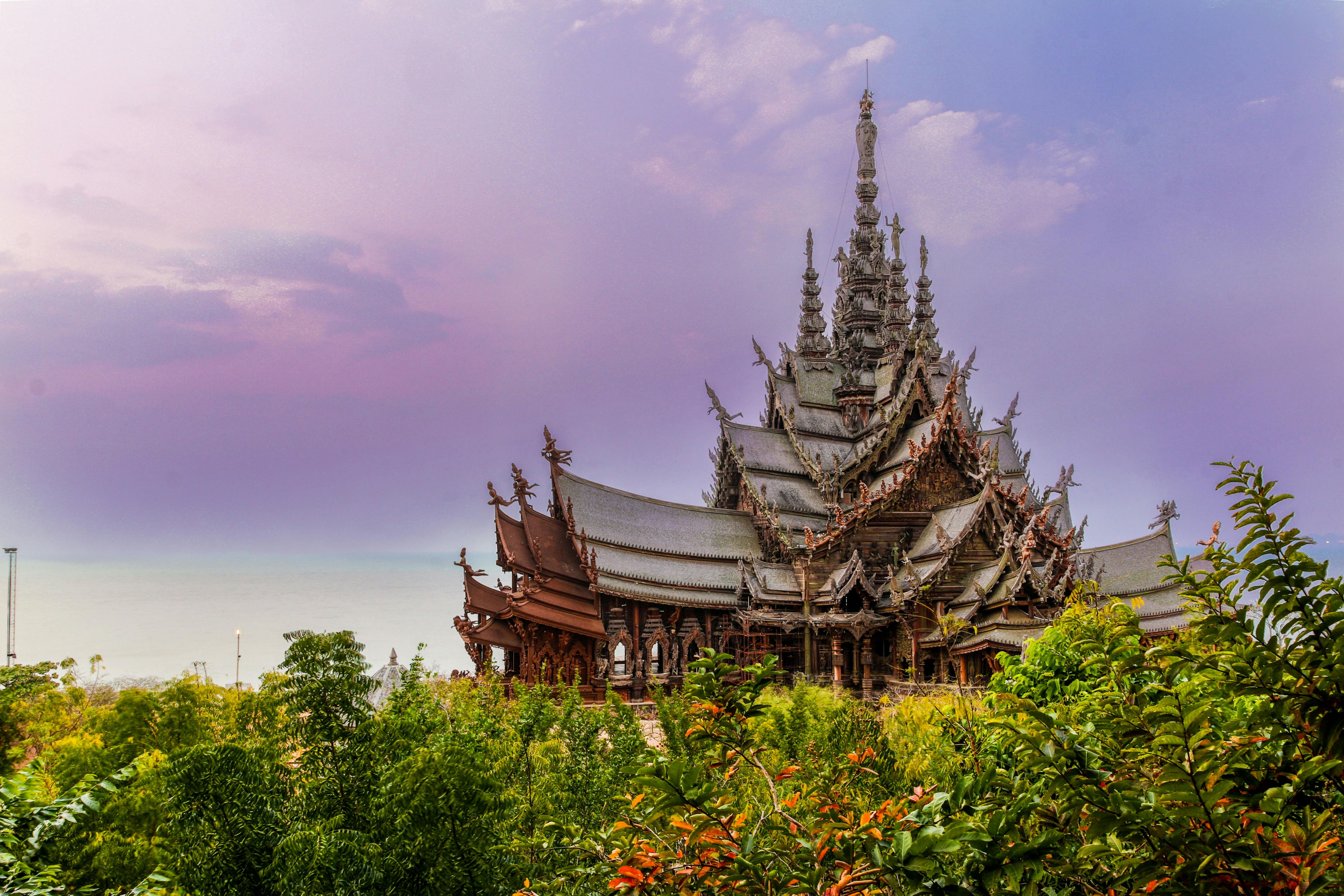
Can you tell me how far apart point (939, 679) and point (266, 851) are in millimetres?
17207

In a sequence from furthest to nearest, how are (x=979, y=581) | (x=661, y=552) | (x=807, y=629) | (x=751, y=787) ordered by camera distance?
(x=661, y=552), (x=807, y=629), (x=979, y=581), (x=751, y=787)

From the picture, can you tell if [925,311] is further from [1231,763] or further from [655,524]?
[1231,763]

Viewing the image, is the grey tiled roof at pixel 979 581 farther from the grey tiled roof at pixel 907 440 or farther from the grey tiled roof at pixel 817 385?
the grey tiled roof at pixel 817 385

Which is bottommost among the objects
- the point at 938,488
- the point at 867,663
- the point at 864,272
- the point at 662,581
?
the point at 867,663

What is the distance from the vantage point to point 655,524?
24.4m

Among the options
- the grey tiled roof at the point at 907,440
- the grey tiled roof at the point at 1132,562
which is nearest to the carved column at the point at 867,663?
the grey tiled roof at the point at 907,440

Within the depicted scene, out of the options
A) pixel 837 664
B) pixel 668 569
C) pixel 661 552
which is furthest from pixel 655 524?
pixel 837 664

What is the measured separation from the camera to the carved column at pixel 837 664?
20.6 metres

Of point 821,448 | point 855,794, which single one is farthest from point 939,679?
point 855,794

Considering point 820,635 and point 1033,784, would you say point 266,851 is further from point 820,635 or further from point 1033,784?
point 820,635

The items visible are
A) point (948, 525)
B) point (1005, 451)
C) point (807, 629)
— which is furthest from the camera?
point (1005, 451)

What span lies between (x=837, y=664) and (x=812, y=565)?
2728mm

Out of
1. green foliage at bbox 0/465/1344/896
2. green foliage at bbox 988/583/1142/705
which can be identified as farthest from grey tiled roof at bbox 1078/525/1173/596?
green foliage at bbox 0/465/1344/896

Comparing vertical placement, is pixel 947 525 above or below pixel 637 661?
above
